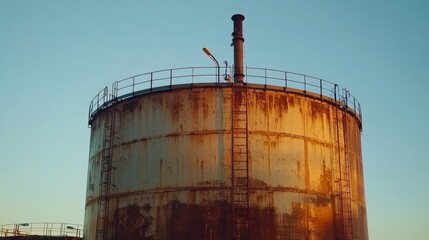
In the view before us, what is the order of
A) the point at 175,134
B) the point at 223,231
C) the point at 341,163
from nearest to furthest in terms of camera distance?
the point at 223,231
the point at 175,134
the point at 341,163

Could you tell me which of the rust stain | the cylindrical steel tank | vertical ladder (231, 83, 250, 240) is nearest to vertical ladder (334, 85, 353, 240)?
the cylindrical steel tank

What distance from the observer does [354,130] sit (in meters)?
22.2

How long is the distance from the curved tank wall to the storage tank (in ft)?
0.13

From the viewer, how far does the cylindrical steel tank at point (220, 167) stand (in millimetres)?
17562

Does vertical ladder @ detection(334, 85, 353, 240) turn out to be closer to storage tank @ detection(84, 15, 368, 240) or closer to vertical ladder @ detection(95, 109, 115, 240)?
storage tank @ detection(84, 15, 368, 240)

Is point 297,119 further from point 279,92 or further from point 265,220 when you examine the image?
point 265,220

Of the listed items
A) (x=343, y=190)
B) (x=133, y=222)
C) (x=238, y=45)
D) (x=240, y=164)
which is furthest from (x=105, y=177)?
(x=343, y=190)

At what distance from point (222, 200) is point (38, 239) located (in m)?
17.1

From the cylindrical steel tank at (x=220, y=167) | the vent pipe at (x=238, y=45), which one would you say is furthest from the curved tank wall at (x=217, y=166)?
the vent pipe at (x=238, y=45)

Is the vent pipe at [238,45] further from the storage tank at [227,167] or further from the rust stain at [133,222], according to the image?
the rust stain at [133,222]

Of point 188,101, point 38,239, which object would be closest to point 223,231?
point 188,101

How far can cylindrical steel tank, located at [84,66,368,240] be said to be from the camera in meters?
17.6

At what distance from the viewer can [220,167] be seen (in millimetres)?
17812

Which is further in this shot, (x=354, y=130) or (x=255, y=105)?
(x=354, y=130)
